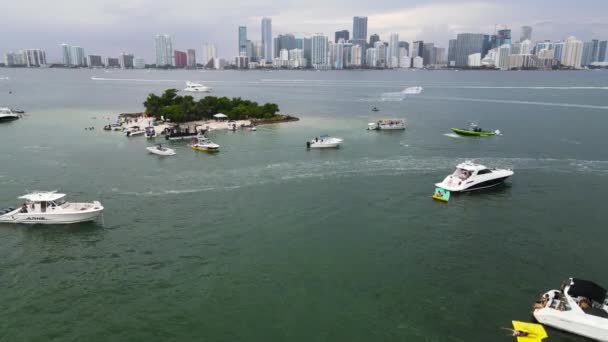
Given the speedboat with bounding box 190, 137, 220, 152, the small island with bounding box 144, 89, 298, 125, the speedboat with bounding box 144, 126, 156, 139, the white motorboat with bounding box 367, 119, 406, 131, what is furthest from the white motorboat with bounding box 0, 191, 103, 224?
the white motorboat with bounding box 367, 119, 406, 131

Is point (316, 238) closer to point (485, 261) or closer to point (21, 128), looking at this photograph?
point (485, 261)

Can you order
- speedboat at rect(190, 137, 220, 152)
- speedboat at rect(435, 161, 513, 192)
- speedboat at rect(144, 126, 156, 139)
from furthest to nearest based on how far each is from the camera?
speedboat at rect(144, 126, 156, 139)
speedboat at rect(190, 137, 220, 152)
speedboat at rect(435, 161, 513, 192)

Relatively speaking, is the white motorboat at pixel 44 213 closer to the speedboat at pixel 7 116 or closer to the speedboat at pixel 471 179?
the speedboat at pixel 471 179

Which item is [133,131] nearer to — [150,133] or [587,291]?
[150,133]

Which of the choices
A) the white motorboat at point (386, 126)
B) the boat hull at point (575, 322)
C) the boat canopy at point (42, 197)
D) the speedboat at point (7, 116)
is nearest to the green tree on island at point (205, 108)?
the white motorboat at point (386, 126)

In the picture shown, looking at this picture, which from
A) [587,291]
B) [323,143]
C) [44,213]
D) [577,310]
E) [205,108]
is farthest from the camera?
[205,108]

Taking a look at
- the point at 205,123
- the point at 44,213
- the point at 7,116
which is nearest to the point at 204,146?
the point at 205,123

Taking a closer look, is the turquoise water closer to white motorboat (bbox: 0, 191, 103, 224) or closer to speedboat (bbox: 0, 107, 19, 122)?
white motorboat (bbox: 0, 191, 103, 224)
